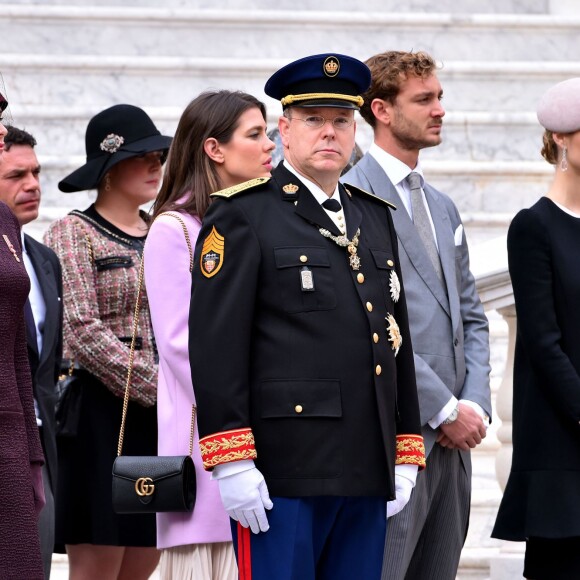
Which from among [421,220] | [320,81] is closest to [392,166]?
[421,220]

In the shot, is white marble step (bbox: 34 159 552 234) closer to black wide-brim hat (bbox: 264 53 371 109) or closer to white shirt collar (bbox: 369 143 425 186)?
white shirt collar (bbox: 369 143 425 186)

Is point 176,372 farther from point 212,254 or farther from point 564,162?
point 564,162

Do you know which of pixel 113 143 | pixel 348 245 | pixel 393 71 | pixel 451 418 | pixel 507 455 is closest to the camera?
pixel 348 245

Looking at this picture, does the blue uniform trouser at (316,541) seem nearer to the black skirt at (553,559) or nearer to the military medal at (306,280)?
the military medal at (306,280)

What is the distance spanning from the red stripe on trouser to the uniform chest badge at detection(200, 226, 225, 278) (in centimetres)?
60

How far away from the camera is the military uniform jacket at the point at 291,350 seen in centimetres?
357

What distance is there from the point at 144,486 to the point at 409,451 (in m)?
0.67

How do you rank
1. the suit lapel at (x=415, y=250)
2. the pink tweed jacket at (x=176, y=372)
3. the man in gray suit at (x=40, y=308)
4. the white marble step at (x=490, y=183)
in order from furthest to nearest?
the white marble step at (x=490, y=183) → the man in gray suit at (x=40, y=308) → the suit lapel at (x=415, y=250) → the pink tweed jacket at (x=176, y=372)

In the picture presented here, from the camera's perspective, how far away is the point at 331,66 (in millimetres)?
3852

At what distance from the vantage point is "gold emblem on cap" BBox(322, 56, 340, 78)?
3.84 metres

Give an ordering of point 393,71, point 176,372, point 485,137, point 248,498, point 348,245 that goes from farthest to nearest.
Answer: point 485,137, point 393,71, point 176,372, point 348,245, point 248,498

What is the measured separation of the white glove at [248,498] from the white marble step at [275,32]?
568 cm

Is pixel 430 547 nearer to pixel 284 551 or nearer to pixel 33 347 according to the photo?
pixel 284 551

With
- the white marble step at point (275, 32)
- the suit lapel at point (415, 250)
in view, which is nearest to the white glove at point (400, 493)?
the suit lapel at point (415, 250)
